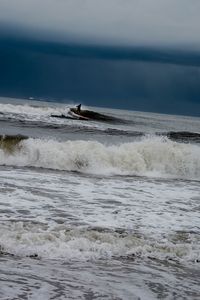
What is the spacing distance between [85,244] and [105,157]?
13.1 metres

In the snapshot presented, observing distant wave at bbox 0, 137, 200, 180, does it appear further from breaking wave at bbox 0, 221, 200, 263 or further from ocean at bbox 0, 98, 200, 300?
breaking wave at bbox 0, 221, 200, 263

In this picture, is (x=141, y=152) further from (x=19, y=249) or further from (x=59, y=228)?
(x=19, y=249)

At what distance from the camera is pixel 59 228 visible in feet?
27.7

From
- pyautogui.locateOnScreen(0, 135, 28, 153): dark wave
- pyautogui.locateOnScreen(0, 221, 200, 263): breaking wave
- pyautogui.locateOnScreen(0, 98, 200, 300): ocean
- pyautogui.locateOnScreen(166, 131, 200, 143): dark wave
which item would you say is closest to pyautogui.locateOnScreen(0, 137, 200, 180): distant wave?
pyautogui.locateOnScreen(0, 135, 28, 153): dark wave

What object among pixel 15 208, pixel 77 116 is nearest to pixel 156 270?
pixel 15 208

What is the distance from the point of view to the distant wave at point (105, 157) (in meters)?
19.5

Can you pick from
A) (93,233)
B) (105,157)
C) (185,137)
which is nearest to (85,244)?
(93,233)

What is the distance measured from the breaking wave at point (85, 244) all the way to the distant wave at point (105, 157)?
10.4 meters

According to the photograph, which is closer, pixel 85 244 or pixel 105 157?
pixel 85 244

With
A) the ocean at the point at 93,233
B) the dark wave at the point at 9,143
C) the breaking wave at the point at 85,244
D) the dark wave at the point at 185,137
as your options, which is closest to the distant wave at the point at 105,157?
the dark wave at the point at 9,143

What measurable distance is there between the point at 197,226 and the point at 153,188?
207 inches

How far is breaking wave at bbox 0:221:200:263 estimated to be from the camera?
23.4 ft

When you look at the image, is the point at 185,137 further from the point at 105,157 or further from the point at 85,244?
the point at 85,244

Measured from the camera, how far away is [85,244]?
24.9ft
